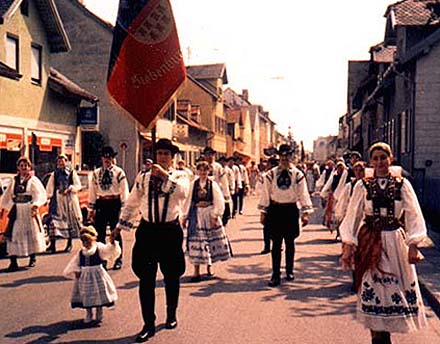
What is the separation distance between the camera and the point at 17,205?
10.5 metres

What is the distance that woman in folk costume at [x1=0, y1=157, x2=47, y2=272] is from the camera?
1041cm

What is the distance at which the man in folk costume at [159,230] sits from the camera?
6418 millimetres

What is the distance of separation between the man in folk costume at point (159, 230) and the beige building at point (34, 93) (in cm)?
1170

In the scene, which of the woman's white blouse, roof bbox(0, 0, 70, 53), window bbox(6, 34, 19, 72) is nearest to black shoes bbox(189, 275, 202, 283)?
the woman's white blouse

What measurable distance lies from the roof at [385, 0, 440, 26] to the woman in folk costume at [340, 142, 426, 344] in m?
19.5

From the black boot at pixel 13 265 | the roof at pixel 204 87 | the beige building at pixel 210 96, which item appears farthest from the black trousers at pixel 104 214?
the roof at pixel 204 87

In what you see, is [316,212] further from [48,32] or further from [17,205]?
[17,205]

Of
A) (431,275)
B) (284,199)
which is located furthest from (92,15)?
(431,275)

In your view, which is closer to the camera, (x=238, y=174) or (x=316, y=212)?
(x=238, y=174)

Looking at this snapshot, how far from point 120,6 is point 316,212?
60.6 feet

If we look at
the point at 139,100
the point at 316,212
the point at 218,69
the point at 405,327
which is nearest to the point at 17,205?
the point at 139,100

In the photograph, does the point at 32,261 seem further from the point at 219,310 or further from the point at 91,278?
the point at 219,310

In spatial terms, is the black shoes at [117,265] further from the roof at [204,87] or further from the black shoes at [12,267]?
the roof at [204,87]

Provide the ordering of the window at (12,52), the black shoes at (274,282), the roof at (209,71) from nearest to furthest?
the black shoes at (274,282) → the window at (12,52) → the roof at (209,71)
